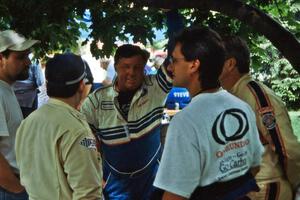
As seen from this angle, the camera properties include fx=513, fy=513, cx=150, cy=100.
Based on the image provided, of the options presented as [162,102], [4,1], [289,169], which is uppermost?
[4,1]

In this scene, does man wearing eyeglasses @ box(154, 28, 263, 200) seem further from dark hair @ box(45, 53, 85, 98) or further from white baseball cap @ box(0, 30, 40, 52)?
white baseball cap @ box(0, 30, 40, 52)

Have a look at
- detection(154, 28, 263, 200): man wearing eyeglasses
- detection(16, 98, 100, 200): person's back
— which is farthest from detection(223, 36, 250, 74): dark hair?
detection(16, 98, 100, 200): person's back

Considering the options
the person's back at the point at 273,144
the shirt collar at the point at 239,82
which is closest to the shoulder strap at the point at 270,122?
the person's back at the point at 273,144

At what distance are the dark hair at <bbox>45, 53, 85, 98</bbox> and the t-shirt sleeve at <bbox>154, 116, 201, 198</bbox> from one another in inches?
34.5

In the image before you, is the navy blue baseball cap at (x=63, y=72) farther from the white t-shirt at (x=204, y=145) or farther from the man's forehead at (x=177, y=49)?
the white t-shirt at (x=204, y=145)

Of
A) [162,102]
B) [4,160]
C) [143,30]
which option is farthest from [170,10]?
[4,160]

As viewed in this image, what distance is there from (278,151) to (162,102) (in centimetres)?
122

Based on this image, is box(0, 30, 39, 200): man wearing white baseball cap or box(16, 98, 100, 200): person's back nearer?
box(16, 98, 100, 200): person's back

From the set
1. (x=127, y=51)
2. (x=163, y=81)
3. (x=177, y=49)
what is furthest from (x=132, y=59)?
(x=177, y=49)

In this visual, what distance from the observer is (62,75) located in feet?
8.75

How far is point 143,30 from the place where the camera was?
11.3 feet

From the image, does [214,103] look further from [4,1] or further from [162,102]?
[4,1]

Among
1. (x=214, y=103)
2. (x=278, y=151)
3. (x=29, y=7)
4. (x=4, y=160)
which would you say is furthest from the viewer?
(x=29, y=7)

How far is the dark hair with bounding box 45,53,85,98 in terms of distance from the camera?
8.77 feet
